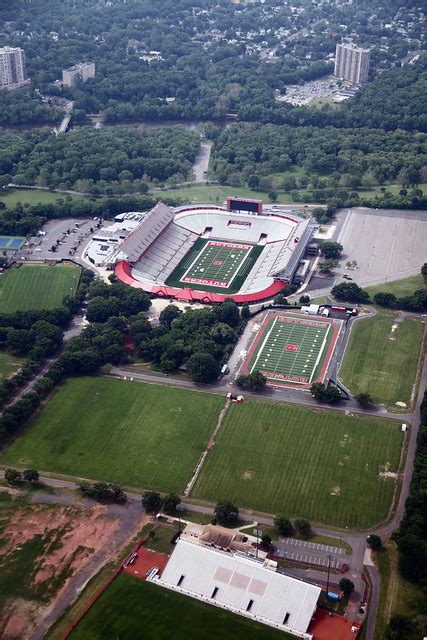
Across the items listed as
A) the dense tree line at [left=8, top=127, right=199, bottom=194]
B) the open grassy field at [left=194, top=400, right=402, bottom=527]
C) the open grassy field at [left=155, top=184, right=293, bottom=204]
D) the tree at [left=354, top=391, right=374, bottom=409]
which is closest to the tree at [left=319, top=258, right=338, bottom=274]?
the open grassy field at [left=155, top=184, right=293, bottom=204]

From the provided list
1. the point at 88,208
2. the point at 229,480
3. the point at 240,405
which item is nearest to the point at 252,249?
the point at 88,208

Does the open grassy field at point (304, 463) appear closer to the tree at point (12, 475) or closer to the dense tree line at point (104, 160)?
the tree at point (12, 475)

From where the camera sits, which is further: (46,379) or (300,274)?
(300,274)

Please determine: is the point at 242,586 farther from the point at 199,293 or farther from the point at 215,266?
the point at 215,266

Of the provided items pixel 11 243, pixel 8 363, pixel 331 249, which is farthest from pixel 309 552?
pixel 11 243

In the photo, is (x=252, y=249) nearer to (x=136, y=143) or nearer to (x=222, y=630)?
(x=136, y=143)

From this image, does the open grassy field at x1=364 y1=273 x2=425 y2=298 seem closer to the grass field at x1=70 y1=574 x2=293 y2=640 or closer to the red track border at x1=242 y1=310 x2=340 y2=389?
the red track border at x1=242 y1=310 x2=340 y2=389
